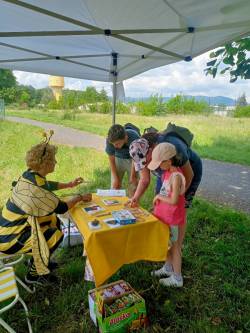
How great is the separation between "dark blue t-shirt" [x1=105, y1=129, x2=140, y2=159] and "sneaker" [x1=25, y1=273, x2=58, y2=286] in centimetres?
153

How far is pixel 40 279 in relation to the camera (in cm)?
279

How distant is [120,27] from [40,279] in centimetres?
242

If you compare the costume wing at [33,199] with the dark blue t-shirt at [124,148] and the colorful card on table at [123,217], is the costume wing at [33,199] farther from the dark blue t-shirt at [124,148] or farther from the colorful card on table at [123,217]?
the dark blue t-shirt at [124,148]

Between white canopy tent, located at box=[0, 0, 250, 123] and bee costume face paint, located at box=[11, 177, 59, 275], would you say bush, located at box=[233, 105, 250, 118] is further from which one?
bee costume face paint, located at box=[11, 177, 59, 275]

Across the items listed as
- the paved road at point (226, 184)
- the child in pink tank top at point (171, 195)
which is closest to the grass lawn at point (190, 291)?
the child in pink tank top at point (171, 195)

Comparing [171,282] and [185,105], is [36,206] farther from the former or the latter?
[185,105]

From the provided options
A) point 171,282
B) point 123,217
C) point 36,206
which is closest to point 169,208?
point 123,217

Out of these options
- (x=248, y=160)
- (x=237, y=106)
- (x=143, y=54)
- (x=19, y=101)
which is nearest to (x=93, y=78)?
(x=143, y=54)

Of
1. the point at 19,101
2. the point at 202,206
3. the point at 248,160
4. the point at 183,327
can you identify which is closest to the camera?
the point at 183,327

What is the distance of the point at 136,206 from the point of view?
103 inches

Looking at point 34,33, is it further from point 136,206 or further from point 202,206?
point 202,206

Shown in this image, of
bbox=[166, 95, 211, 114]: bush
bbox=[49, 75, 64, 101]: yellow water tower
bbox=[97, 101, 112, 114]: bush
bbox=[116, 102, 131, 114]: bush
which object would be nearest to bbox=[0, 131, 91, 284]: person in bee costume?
bbox=[116, 102, 131, 114]: bush

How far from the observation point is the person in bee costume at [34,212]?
2.29 meters

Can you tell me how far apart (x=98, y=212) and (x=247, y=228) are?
247 cm
